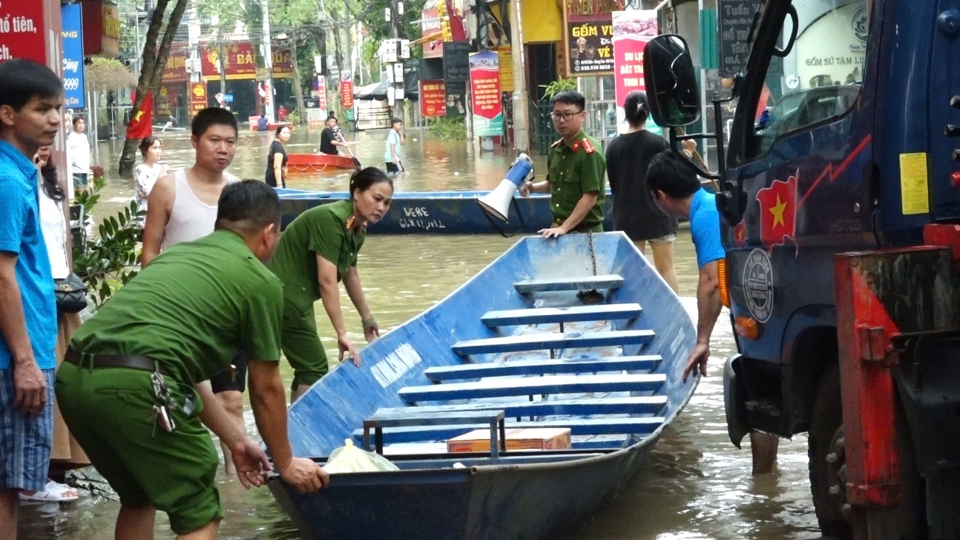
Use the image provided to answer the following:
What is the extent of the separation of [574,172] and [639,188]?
2.86ft

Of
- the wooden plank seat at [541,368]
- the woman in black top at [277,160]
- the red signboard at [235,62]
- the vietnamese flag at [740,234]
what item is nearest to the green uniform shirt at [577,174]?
the wooden plank seat at [541,368]

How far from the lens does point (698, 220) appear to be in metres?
6.84

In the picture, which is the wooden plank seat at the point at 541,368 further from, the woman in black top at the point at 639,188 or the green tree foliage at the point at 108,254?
the woman in black top at the point at 639,188

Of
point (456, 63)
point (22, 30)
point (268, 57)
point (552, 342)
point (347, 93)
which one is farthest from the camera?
point (268, 57)

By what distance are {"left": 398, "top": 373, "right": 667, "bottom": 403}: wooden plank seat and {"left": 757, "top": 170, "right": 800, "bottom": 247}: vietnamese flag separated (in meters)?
2.01

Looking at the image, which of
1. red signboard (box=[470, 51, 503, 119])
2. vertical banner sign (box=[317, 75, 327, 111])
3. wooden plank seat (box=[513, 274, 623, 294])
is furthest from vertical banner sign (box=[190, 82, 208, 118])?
wooden plank seat (box=[513, 274, 623, 294])

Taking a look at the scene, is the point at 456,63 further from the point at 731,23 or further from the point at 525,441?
the point at 525,441

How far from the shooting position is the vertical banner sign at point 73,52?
53.8ft

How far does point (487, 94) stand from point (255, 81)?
5603cm

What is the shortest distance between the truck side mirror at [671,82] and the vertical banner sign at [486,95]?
32.6 metres

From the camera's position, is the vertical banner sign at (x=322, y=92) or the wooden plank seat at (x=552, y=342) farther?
the vertical banner sign at (x=322, y=92)

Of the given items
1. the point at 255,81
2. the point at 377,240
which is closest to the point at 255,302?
the point at 377,240

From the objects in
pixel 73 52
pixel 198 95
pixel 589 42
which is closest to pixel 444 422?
pixel 73 52

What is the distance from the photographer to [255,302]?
13.4 ft
